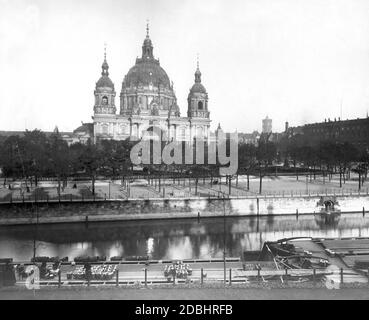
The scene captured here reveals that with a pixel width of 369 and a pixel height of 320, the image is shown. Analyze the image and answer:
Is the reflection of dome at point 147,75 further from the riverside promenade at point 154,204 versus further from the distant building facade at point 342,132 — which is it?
the riverside promenade at point 154,204

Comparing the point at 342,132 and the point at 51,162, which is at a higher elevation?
the point at 342,132

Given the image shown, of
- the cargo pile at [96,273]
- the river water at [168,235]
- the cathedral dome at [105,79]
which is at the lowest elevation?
the river water at [168,235]

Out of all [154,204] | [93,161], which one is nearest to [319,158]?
[93,161]

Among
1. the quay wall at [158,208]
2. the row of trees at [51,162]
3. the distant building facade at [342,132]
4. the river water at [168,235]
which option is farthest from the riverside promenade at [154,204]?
the distant building facade at [342,132]

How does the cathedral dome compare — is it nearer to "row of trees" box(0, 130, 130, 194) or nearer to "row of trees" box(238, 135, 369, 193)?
"row of trees" box(238, 135, 369, 193)

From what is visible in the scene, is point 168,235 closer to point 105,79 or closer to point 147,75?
point 105,79

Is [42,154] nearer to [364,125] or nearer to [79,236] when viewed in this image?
[79,236]
